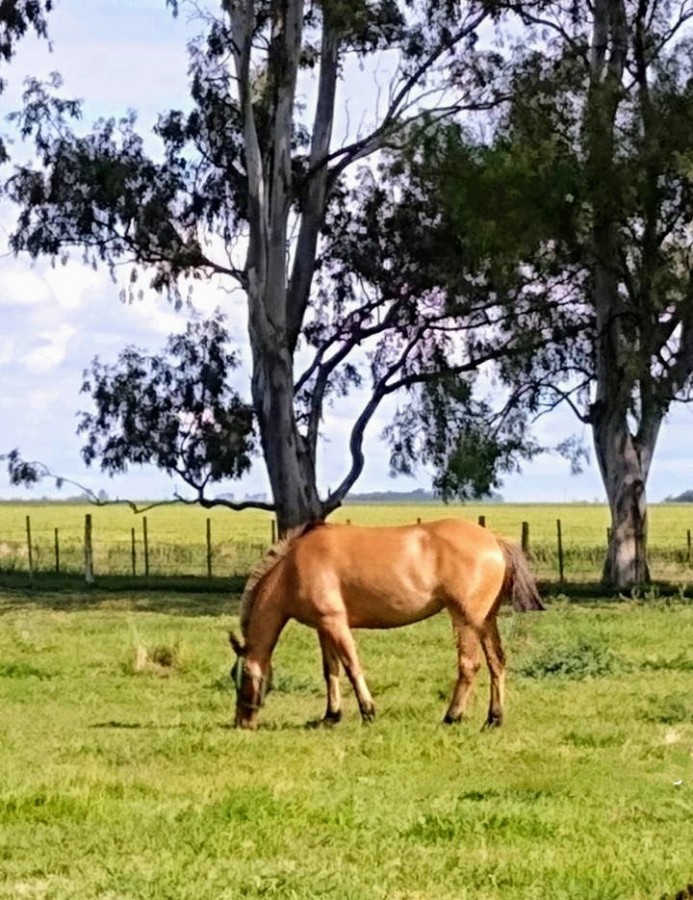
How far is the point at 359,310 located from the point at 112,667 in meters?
19.6

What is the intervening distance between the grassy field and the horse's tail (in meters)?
0.86

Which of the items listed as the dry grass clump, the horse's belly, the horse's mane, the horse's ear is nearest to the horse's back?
the horse's belly

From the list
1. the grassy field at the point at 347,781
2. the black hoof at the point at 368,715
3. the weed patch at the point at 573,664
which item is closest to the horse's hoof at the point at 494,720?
the grassy field at the point at 347,781

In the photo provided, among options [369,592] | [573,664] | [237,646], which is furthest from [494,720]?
[573,664]

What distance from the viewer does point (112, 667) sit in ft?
56.9

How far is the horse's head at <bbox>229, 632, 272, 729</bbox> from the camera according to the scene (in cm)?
1276

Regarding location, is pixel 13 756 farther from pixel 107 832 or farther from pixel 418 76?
pixel 418 76

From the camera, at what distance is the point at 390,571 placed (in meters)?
13.1

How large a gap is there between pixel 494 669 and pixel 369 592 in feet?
3.56

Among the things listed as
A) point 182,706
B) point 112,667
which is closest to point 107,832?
point 182,706

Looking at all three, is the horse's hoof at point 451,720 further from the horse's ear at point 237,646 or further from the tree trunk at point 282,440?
the tree trunk at point 282,440

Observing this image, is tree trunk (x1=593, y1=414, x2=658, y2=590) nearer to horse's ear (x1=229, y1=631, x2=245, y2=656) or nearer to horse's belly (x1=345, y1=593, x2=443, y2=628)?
horse's belly (x1=345, y1=593, x2=443, y2=628)

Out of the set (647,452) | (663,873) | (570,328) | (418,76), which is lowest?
(663,873)

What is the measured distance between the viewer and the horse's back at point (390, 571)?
1298 cm
